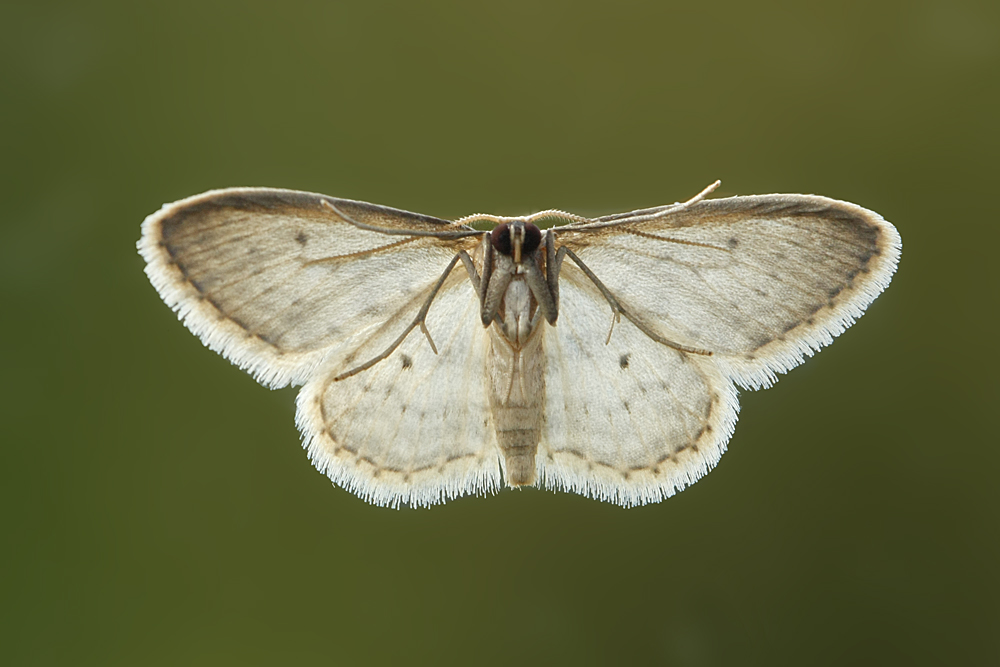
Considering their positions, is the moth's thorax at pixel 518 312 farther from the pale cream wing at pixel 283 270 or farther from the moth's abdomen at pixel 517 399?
the pale cream wing at pixel 283 270

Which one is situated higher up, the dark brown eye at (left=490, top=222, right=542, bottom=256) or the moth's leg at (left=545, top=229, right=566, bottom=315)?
the dark brown eye at (left=490, top=222, right=542, bottom=256)

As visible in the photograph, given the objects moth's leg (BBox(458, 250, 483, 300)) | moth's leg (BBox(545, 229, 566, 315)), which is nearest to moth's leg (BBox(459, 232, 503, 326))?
moth's leg (BBox(458, 250, 483, 300))

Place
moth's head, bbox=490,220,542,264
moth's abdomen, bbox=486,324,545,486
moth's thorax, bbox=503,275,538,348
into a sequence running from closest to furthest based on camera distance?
moth's head, bbox=490,220,542,264, moth's thorax, bbox=503,275,538,348, moth's abdomen, bbox=486,324,545,486

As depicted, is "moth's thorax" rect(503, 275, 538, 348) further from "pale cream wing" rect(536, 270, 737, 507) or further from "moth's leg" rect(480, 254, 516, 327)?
"pale cream wing" rect(536, 270, 737, 507)

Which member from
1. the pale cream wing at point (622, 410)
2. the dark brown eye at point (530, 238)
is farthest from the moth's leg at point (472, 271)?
the pale cream wing at point (622, 410)

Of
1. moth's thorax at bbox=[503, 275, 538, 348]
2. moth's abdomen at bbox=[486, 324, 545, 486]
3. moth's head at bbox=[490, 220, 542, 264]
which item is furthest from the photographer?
moth's abdomen at bbox=[486, 324, 545, 486]

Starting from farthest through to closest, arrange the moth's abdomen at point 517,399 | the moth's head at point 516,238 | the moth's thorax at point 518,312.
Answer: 1. the moth's abdomen at point 517,399
2. the moth's thorax at point 518,312
3. the moth's head at point 516,238
